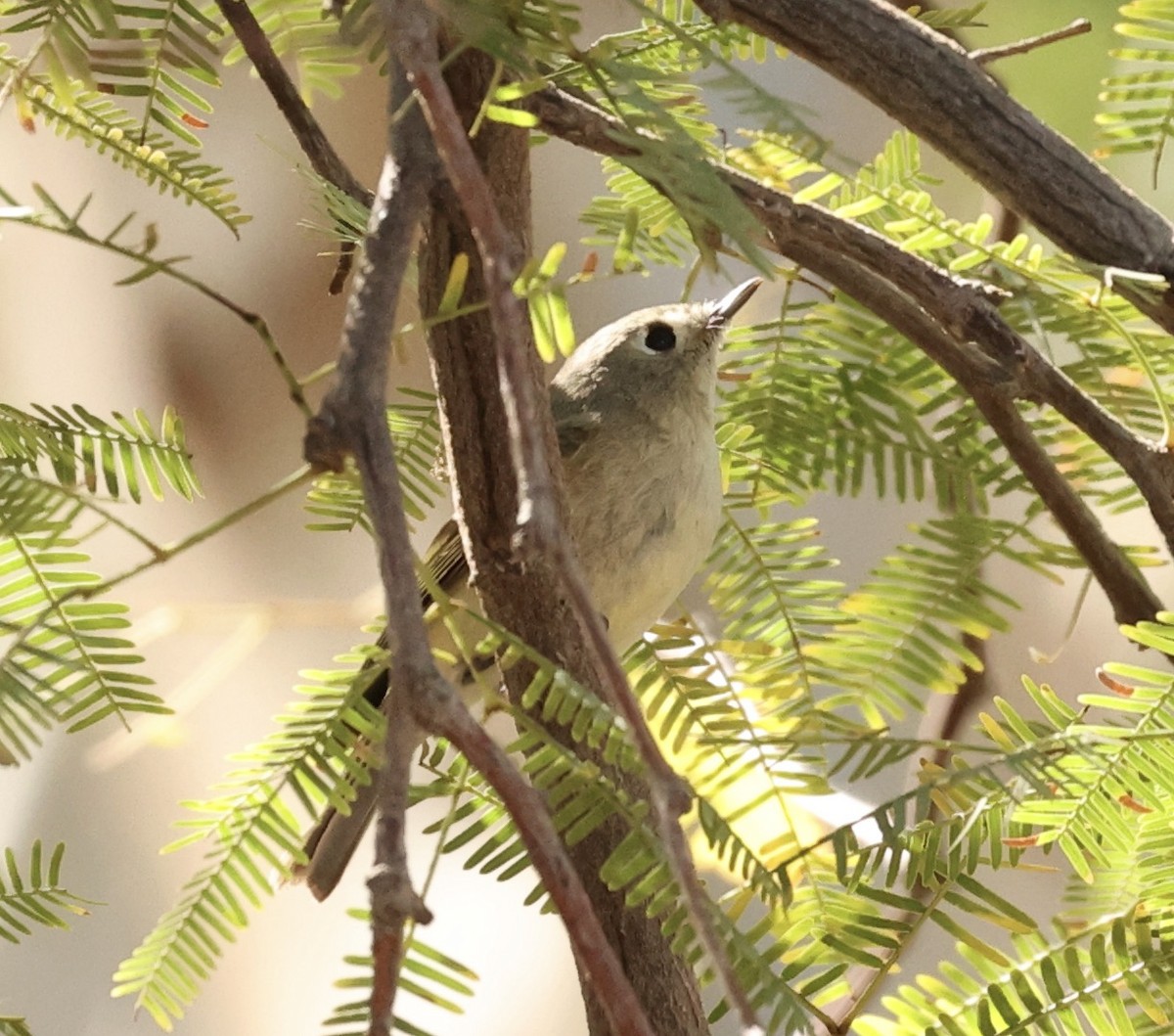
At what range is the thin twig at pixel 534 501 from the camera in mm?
291

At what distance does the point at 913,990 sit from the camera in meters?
0.55

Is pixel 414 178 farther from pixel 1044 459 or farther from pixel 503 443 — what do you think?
pixel 1044 459

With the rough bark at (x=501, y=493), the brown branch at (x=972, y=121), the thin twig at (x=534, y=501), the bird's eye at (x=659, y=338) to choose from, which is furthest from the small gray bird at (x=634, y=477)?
the thin twig at (x=534, y=501)

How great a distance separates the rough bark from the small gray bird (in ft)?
0.40

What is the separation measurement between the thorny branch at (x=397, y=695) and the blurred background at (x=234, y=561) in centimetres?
121

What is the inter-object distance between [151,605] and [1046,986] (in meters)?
1.25

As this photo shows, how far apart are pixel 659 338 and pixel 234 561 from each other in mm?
906

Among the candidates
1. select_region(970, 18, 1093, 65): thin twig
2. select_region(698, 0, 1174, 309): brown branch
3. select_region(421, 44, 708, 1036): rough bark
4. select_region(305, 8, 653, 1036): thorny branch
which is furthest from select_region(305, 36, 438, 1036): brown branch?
select_region(970, 18, 1093, 65): thin twig

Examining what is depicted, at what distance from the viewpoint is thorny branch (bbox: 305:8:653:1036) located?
0.28 meters

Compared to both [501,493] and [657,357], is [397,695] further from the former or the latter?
[657,357]

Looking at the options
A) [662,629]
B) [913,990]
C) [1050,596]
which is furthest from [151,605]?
[913,990]

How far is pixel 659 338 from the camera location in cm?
95

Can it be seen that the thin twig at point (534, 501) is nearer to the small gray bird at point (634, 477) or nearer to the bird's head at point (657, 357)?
the small gray bird at point (634, 477)

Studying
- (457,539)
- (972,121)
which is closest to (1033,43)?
(972,121)
